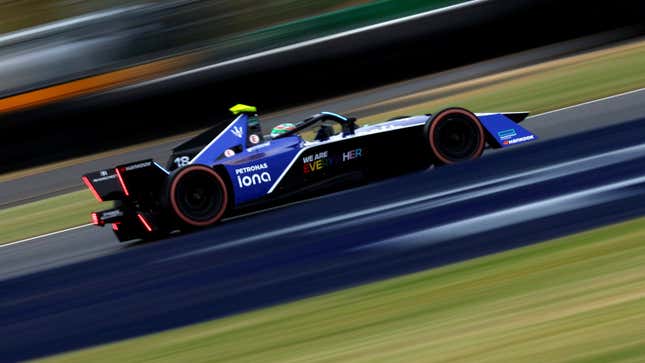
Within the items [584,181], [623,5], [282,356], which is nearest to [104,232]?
[584,181]

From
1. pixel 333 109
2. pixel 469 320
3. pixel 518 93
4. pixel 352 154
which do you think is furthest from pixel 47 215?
pixel 469 320

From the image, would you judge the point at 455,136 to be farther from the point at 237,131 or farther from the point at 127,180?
Answer: the point at 127,180

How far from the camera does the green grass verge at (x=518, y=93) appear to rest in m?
11.3

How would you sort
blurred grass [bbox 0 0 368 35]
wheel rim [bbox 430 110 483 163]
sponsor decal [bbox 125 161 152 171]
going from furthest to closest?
blurred grass [bbox 0 0 368 35], wheel rim [bbox 430 110 483 163], sponsor decal [bbox 125 161 152 171]

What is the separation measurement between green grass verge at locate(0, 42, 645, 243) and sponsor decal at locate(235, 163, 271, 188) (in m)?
2.44

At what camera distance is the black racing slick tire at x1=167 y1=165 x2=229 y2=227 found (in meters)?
8.52

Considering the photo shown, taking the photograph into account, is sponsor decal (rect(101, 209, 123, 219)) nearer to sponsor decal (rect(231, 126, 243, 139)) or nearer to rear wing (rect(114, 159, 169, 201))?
rear wing (rect(114, 159, 169, 201))

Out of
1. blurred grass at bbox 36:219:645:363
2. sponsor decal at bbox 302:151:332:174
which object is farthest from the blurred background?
blurred grass at bbox 36:219:645:363

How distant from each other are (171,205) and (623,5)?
891 cm

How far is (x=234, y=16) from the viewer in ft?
53.8

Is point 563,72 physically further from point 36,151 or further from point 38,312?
point 38,312

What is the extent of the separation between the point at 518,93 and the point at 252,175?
5.55 meters

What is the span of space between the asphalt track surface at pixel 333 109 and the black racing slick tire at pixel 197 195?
4.76 meters

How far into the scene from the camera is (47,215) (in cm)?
1148
